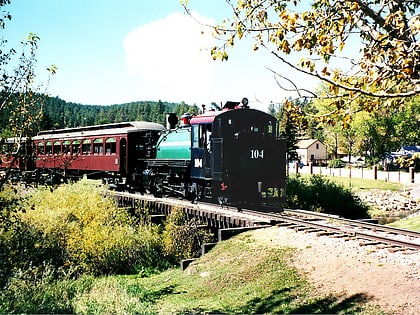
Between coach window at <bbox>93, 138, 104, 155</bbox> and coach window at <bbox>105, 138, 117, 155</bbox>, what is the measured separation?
657 millimetres

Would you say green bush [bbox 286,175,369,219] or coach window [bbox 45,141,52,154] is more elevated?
coach window [bbox 45,141,52,154]

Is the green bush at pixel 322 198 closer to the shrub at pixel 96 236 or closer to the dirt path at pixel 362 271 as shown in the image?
the shrub at pixel 96 236

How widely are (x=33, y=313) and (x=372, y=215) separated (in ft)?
86.7

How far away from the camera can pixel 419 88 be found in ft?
17.5

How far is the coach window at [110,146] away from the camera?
2711cm

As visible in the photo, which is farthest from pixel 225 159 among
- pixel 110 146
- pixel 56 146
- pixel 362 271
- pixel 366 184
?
pixel 366 184

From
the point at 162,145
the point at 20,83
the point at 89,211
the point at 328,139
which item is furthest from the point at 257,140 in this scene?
the point at 328,139

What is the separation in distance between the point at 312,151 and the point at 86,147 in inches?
2215

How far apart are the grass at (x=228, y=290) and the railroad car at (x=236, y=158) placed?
2.73m

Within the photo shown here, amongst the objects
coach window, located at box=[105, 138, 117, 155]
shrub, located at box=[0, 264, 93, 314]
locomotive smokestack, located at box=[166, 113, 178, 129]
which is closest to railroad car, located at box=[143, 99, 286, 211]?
locomotive smokestack, located at box=[166, 113, 178, 129]

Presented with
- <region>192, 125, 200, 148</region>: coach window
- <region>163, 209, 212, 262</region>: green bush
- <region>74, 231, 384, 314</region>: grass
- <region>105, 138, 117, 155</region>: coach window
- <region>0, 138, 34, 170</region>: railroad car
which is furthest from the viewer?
<region>105, 138, 117, 155</region>: coach window

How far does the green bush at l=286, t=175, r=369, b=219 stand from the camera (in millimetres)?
27297

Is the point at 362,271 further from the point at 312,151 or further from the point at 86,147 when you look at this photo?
the point at 312,151

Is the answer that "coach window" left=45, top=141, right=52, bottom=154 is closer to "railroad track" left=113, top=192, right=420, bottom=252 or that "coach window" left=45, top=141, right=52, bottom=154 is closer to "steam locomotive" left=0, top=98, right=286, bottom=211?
"steam locomotive" left=0, top=98, right=286, bottom=211
